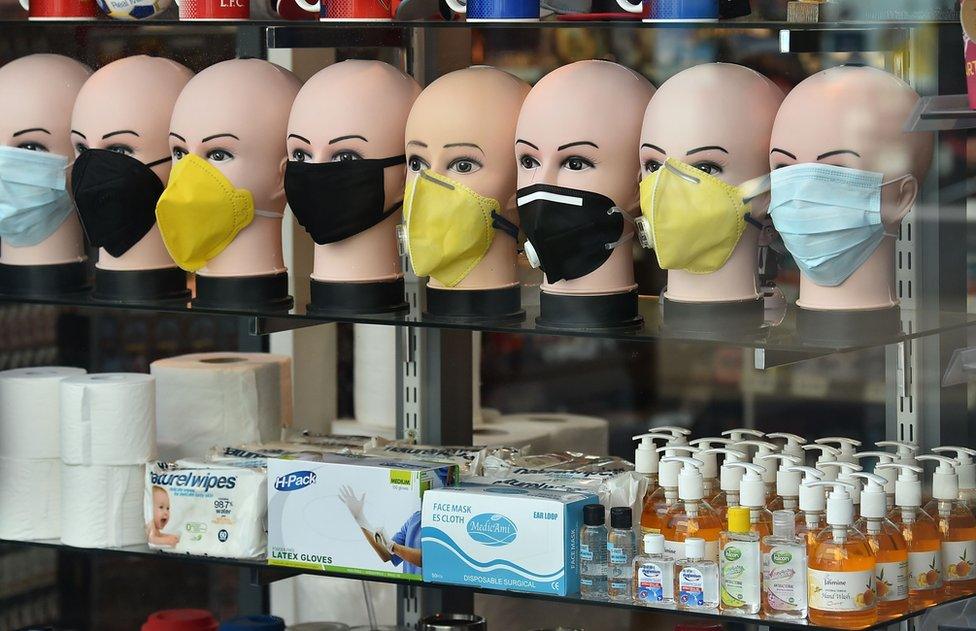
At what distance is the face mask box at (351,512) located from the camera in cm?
239

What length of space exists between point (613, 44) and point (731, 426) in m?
0.78

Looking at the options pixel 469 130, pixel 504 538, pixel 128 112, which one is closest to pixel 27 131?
pixel 128 112

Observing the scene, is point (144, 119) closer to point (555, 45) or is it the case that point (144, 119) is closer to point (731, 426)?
point (555, 45)

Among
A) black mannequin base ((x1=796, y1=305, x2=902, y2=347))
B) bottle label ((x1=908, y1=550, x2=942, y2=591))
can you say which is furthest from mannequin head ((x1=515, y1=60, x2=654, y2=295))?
bottle label ((x1=908, y1=550, x2=942, y2=591))

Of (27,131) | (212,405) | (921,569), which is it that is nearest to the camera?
(921,569)

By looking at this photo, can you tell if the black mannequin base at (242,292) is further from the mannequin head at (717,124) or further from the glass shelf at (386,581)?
the mannequin head at (717,124)

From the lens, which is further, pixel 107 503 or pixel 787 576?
pixel 107 503

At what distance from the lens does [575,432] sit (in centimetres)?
304

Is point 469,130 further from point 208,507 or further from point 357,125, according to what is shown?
point 208,507

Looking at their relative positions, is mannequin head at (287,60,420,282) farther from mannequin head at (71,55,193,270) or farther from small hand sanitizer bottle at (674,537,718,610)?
small hand sanitizer bottle at (674,537,718,610)

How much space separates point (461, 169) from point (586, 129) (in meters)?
0.21

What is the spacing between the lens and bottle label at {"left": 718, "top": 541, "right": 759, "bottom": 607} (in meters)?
2.13

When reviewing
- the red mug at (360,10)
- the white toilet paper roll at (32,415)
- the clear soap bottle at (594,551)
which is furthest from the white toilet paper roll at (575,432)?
the red mug at (360,10)

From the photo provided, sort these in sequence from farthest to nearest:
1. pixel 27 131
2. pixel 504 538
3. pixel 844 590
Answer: pixel 27 131
pixel 504 538
pixel 844 590
